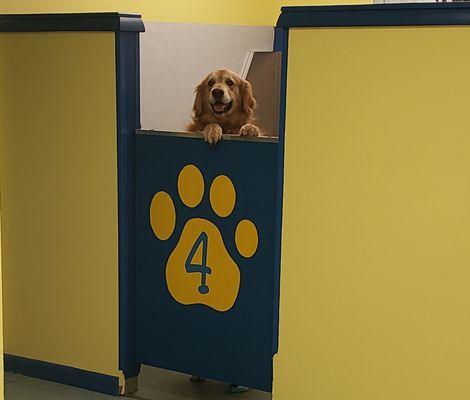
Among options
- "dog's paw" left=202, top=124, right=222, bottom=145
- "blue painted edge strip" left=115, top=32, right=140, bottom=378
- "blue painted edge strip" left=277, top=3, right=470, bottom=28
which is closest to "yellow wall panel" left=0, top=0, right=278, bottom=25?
"blue painted edge strip" left=115, top=32, right=140, bottom=378

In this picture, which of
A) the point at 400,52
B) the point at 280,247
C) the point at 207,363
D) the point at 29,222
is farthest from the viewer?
the point at 29,222

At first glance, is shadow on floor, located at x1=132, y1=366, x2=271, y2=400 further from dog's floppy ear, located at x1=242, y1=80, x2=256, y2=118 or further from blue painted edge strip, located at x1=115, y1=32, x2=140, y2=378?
dog's floppy ear, located at x1=242, y1=80, x2=256, y2=118

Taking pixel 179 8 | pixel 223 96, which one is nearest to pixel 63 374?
pixel 223 96

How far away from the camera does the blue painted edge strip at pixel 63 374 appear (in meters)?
3.40

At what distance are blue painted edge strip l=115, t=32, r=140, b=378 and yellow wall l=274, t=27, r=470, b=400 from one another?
2.45 feet

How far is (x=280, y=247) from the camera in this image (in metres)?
2.86

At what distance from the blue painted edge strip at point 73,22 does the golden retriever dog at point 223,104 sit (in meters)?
0.34

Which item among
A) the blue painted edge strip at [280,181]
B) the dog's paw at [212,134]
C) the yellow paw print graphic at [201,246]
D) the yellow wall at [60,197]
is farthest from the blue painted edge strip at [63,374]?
the dog's paw at [212,134]

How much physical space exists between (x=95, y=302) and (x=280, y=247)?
3.03 feet

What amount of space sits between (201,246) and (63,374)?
829 mm

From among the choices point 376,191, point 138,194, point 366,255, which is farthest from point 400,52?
point 138,194

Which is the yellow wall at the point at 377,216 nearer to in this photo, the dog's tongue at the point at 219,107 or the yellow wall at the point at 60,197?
the dog's tongue at the point at 219,107

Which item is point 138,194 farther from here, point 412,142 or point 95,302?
point 412,142

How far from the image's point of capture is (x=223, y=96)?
10.8ft
